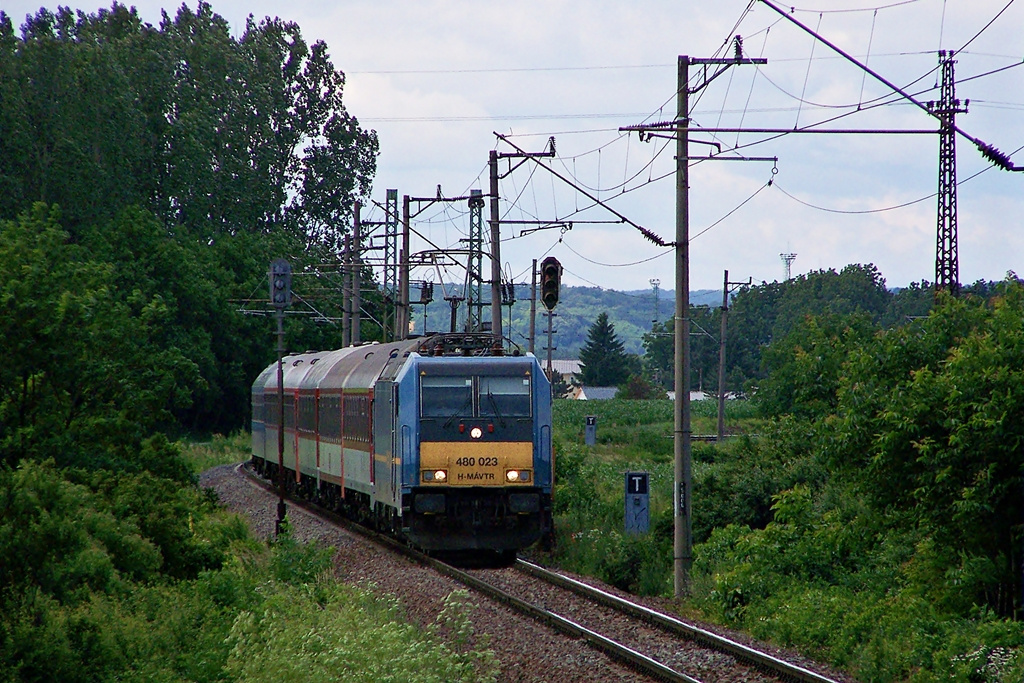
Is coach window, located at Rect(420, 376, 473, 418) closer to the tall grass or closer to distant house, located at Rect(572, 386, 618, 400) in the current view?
the tall grass

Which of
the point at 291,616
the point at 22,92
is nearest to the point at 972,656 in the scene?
the point at 291,616

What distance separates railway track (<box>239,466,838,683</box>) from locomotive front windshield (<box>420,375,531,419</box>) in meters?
2.49

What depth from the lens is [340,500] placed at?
2669cm

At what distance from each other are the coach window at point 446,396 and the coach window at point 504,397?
0.21m

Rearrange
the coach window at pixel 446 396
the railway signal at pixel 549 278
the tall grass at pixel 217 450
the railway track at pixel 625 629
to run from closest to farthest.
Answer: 1. the railway track at pixel 625 629
2. the coach window at pixel 446 396
3. the railway signal at pixel 549 278
4. the tall grass at pixel 217 450

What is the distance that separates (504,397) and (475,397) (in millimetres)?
442

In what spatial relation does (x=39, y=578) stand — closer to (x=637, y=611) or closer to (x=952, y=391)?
(x=637, y=611)

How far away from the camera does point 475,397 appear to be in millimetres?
18609

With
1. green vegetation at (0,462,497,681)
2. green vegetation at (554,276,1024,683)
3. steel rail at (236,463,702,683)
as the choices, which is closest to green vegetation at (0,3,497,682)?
green vegetation at (0,462,497,681)

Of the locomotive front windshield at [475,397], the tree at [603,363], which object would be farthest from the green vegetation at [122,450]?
the tree at [603,363]

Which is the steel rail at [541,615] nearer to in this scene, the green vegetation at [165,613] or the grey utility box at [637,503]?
the green vegetation at [165,613]

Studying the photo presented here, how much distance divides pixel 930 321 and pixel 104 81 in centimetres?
4691

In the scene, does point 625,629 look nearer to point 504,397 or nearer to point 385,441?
point 504,397

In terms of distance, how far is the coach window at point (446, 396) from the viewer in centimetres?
1852
